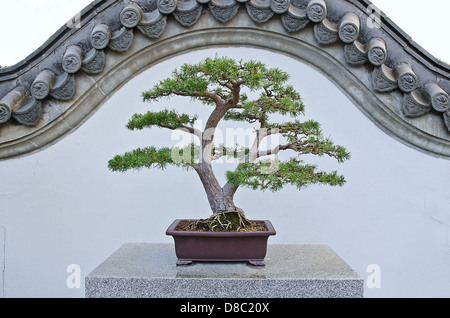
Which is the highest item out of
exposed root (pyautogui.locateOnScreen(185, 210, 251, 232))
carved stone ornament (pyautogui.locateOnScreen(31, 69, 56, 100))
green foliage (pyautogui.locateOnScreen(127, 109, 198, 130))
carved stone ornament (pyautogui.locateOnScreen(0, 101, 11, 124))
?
carved stone ornament (pyautogui.locateOnScreen(31, 69, 56, 100))

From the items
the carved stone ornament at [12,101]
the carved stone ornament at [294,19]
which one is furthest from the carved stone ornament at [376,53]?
the carved stone ornament at [12,101]

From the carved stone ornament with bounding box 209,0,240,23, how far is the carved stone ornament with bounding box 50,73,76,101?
0.84 m

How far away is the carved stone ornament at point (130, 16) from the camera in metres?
2.51

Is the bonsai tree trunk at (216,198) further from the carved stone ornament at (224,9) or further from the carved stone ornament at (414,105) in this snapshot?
the carved stone ornament at (414,105)

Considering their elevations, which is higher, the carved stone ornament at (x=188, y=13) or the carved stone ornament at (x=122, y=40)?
the carved stone ornament at (x=188, y=13)

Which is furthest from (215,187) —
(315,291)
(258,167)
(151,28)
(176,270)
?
(151,28)

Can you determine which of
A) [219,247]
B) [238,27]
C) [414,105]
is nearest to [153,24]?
[238,27]

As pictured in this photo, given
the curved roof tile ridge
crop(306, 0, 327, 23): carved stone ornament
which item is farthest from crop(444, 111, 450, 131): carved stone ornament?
crop(306, 0, 327, 23): carved stone ornament

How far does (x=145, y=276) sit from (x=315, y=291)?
2.08ft

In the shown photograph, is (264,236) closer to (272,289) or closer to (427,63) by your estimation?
(272,289)

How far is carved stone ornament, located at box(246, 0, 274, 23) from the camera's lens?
255 centimetres

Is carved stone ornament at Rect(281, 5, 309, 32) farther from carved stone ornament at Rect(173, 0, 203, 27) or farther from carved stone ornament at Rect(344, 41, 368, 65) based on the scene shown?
carved stone ornament at Rect(173, 0, 203, 27)

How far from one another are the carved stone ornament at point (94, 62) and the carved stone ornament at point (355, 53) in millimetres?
1315

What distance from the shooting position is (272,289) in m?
1.77
